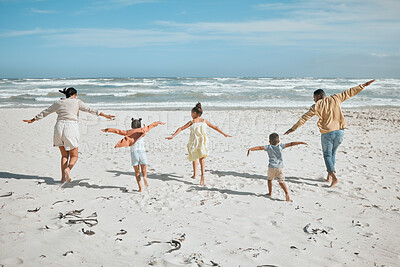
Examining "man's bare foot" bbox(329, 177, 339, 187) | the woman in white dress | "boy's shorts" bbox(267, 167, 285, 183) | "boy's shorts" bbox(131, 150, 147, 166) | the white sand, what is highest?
the woman in white dress

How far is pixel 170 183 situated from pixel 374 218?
3.37 m

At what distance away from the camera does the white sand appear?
3.29 metres

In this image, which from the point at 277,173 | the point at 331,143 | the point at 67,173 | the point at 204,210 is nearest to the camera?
the point at 204,210

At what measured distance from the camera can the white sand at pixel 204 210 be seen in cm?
329

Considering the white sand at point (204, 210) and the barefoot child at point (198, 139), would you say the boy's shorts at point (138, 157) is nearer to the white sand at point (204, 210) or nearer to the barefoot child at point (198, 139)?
the white sand at point (204, 210)

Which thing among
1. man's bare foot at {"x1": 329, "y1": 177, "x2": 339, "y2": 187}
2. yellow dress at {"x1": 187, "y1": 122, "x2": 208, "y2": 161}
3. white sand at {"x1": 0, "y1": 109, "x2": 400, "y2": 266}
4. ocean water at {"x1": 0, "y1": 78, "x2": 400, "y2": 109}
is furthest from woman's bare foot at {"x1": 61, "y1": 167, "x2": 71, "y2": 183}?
ocean water at {"x1": 0, "y1": 78, "x2": 400, "y2": 109}

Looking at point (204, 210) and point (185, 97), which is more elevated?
point (185, 97)

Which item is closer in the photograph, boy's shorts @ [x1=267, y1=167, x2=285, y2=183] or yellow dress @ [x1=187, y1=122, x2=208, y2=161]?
boy's shorts @ [x1=267, y1=167, x2=285, y2=183]

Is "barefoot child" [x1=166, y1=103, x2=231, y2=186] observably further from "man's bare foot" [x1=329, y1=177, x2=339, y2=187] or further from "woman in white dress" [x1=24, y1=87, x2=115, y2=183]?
"man's bare foot" [x1=329, y1=177, x2=339, y2=187]

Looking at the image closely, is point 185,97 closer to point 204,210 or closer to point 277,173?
point 277,173

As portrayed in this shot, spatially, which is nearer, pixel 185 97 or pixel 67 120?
pixel 67 120

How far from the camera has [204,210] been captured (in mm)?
4465

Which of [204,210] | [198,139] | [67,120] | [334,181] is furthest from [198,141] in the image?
[334,181]

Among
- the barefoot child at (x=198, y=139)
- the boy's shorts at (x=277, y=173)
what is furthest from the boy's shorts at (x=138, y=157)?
the boy's shorts at (x=277, y=173)
